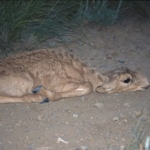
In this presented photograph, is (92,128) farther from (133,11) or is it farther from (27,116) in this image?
(133,11)

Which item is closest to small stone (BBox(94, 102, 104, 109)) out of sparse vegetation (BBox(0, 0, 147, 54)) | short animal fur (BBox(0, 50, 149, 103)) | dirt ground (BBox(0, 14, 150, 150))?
dirt ground (BBox(0, 14, 150, 150))

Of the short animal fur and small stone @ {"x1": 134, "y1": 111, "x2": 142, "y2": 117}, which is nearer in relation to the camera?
small stone @ {"x1": 134, "y1": 111, "x2": 142, "y2": 117}

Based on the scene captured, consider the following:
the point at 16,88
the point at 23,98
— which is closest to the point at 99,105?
the point at 23,98

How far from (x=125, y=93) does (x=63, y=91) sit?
0.98 metres

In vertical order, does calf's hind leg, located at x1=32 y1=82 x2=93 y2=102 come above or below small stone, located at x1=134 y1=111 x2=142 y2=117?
below

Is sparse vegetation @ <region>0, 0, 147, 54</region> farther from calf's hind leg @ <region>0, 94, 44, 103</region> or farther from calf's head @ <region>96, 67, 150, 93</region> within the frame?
calf's head @ <region>96, 67, 150, 93</region>

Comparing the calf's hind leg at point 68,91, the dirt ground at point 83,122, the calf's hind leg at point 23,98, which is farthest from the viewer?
the calf's hind leg at point 68,91

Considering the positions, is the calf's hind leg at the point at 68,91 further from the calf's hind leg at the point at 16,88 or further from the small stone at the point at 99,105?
the small stone at the point at 99,105

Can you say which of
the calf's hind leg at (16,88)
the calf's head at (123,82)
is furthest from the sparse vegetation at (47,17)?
the calf's head at (123,82)

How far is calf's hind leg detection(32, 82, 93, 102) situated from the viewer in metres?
7.45

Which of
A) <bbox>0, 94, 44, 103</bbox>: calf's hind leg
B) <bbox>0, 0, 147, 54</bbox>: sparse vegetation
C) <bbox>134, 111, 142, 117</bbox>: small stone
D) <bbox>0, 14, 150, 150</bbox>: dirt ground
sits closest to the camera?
<bbox>0, 14, 150, 150</bbox>: dirt ground

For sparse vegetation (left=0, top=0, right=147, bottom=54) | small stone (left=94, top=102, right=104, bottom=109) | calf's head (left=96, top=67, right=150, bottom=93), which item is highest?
calf's head (left=96, top=67, right=150, bottom=93)

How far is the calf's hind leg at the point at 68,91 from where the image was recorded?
7449 millimetres

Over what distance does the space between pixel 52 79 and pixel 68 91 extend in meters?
0.31
